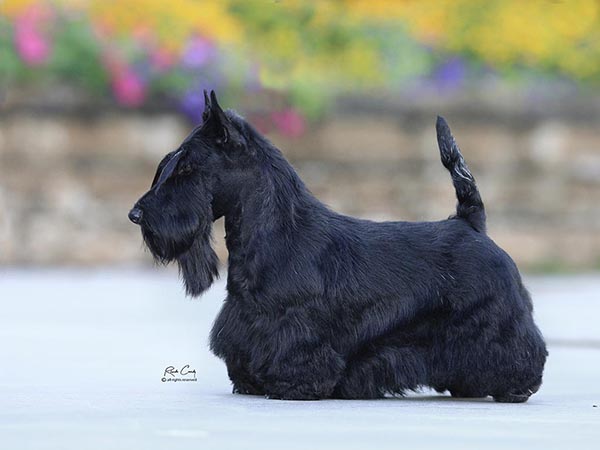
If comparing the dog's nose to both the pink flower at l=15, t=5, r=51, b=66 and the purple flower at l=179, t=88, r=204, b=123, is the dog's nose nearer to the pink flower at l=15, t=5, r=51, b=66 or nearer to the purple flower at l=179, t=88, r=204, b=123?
the purple flower at l=179, t=88, r=204, b=123

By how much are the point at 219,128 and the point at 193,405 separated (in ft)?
4.61

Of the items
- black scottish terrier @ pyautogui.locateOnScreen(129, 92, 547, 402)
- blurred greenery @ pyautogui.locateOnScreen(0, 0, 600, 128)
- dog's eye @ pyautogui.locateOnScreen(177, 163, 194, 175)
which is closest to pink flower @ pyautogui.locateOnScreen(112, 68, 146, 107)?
blurred greenery @ pyautogui.locateOnScreen(0, 0, 600, 128)

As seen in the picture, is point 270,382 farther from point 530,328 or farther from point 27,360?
point 27,360

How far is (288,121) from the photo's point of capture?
2258cm

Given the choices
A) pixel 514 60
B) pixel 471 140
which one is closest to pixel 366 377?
pixel 471 140

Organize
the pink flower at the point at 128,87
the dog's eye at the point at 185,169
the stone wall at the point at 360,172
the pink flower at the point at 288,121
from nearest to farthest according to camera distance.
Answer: the dog's eye at the point at 185,169, the stone wall at the point at 360,172, the pink flower at the point at 128,87, the pink flower at the point at 288,121

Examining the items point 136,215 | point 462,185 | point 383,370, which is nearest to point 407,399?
point 383,370

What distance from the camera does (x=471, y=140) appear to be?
23.0m

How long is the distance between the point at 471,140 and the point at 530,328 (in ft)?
49.7

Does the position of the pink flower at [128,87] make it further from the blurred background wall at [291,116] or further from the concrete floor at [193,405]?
the concrete floor at [193,405]

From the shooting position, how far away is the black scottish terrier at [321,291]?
7832 mm

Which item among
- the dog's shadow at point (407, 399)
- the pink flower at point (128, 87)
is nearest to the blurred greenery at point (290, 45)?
the pink flower at point (128, 87)

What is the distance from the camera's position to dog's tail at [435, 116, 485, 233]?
8281 mm

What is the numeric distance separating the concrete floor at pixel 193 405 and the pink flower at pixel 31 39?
8.35 m
